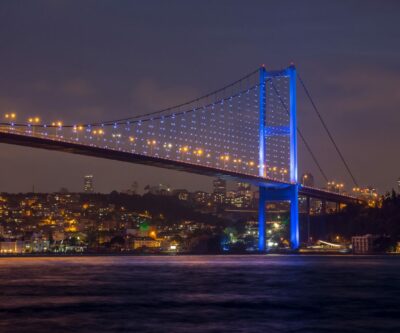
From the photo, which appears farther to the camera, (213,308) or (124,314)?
(213,308)

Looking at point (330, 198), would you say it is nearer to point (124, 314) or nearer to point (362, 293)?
point (362, 293)

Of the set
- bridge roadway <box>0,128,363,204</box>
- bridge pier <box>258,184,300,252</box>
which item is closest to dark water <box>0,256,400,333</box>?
bridge roadway <box>0,128,363,204</box>

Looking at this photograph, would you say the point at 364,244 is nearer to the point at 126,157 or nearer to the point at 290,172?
the point at 290,172

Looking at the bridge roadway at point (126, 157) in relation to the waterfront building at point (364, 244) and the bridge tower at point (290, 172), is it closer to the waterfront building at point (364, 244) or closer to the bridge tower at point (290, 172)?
the bridge tower at point (290, 172)

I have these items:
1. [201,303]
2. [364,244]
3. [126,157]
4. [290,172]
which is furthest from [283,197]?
[201,303]

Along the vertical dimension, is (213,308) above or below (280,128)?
below

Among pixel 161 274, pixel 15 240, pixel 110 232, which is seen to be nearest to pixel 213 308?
pixel 161 274

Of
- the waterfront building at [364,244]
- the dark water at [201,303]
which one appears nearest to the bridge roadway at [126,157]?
the dark water at [201,303]
